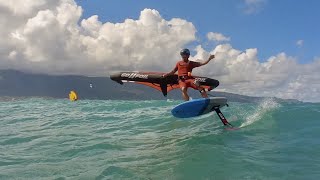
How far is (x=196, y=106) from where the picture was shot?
572 inches

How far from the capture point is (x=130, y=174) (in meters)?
8.10

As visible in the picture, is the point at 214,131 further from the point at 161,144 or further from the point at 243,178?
the point at 243,178

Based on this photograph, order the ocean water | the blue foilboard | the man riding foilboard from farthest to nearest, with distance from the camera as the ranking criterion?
the man riding foilboard → the blue foilboard → the ocean water

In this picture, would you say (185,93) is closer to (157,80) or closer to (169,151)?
(157,80)

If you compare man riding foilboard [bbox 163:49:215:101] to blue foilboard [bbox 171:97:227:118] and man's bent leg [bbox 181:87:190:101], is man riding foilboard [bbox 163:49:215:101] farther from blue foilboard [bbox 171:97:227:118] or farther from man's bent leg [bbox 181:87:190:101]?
blue foilboard [bbox 171:97:227:118]

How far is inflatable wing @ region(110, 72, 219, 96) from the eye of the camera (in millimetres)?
17594

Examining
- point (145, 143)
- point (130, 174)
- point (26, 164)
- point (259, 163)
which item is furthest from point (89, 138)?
point (259, 163)

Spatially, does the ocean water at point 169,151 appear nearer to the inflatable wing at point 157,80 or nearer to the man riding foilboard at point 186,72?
the man riding foilboard at point 186,72

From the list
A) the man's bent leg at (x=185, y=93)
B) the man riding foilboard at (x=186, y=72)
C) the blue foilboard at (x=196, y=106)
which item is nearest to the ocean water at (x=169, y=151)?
the blue foilboard at (x=196, y=106)

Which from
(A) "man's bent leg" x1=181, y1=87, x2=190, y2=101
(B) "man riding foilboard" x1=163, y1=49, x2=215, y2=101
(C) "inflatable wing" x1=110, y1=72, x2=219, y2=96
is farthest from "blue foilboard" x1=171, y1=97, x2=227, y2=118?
(C) "inflatable wing" x1=110, y1=72, x2=219, y2=96

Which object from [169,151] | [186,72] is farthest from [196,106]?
[169,151]

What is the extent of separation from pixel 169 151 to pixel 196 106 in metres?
4.19

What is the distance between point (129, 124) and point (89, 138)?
4.45m

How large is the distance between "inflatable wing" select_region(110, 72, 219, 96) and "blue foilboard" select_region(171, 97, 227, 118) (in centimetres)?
250
